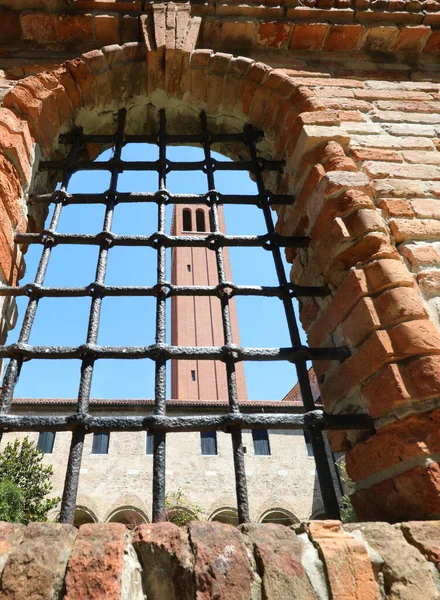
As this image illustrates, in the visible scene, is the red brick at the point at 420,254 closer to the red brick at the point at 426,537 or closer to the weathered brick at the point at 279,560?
the red brick at the point at 426,537

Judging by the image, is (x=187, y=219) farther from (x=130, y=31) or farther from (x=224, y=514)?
(x=130, y=31)

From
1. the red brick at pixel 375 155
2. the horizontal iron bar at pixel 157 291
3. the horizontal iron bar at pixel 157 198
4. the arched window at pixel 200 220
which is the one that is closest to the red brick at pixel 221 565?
the horizontal iron bar at pixel 157 291

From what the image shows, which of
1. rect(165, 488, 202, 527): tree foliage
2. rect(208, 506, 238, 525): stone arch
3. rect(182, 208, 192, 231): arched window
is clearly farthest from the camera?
rect(182, 208, 192, 231): arched window

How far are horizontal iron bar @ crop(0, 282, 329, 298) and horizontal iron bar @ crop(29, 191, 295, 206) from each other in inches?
23.3

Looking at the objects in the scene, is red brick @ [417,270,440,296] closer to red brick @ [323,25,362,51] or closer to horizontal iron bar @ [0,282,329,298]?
horizontal iron bar @ [0,282,329,298]

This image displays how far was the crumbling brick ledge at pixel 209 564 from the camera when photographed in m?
0.80

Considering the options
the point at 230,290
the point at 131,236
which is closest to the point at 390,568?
the point at 230,290

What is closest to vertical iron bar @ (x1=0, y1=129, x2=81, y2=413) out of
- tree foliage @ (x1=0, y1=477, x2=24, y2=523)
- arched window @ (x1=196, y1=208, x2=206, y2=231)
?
tree foliage @ (x1=0, y1=477, x2=24, y2=523)

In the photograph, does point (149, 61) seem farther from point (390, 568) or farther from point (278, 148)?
point (390, 568)

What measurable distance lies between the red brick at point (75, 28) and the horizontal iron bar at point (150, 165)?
36.3 inches

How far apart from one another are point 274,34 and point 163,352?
232cm

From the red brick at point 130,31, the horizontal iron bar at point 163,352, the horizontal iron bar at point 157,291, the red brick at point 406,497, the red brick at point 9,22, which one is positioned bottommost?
the red brick at point 406,497

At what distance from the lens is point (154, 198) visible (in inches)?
84.5

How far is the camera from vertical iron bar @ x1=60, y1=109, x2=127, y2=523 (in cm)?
122
